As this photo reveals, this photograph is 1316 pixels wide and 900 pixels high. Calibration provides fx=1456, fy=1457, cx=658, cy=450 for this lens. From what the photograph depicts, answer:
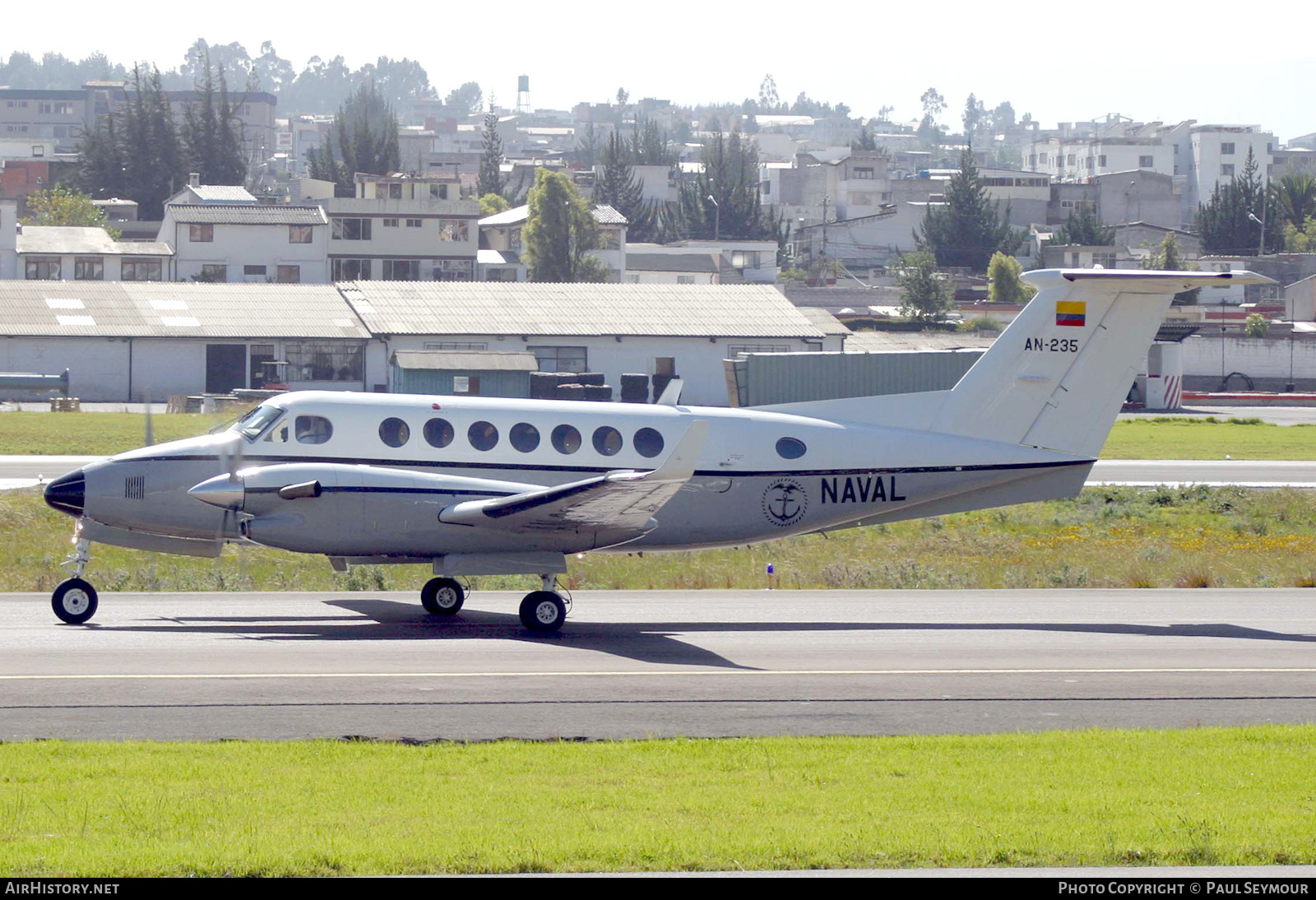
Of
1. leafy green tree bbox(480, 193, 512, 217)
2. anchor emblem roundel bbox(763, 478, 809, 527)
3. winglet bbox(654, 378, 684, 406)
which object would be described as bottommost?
anchor emblem roundel bbox(763, 478, 809, 527)

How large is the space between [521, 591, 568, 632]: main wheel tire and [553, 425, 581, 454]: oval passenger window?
2.38m

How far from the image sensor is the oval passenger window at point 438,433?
757 inches

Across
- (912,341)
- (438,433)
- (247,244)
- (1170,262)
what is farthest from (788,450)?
(1170,262)

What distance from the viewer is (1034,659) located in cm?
1669

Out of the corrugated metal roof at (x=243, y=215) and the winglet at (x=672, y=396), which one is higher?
the corrugated metal roof at (x=243, y=215)

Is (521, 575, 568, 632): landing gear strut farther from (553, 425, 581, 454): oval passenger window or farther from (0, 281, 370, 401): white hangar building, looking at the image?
(0, 281, 370, 401): white hangar building

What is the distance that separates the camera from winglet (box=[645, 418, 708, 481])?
16.2m

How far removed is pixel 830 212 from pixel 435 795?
6711 inches

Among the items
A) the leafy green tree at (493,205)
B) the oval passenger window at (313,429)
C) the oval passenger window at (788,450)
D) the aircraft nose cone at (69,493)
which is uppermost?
the leafy green tree at (493,205)

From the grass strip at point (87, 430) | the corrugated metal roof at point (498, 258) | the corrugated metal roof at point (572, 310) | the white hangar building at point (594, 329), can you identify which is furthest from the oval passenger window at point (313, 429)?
the corrugated metal roof at point (498, 258)

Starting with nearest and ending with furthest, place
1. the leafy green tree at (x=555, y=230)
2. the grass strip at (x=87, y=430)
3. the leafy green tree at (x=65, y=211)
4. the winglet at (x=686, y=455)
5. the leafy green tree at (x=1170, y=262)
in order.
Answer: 1. the winglet at (x=686, y=455)
2. the grass strip at (x=87, y=430)
3. the leafy green tree at (x=555, y=230)
4. the leafy green tree at (x=1170, y=262)
5. the leafy green tree at (x=65, y=211)

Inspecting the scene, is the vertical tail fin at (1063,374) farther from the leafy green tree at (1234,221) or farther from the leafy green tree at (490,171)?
the leafy green tree at (490,171)

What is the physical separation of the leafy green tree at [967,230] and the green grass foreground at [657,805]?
120 meters

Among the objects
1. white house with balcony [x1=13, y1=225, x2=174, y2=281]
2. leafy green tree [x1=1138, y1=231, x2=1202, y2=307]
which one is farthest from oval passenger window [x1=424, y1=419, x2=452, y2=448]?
leafy green tree [x1=1138, y1=231, x2=1202, y2=307]
